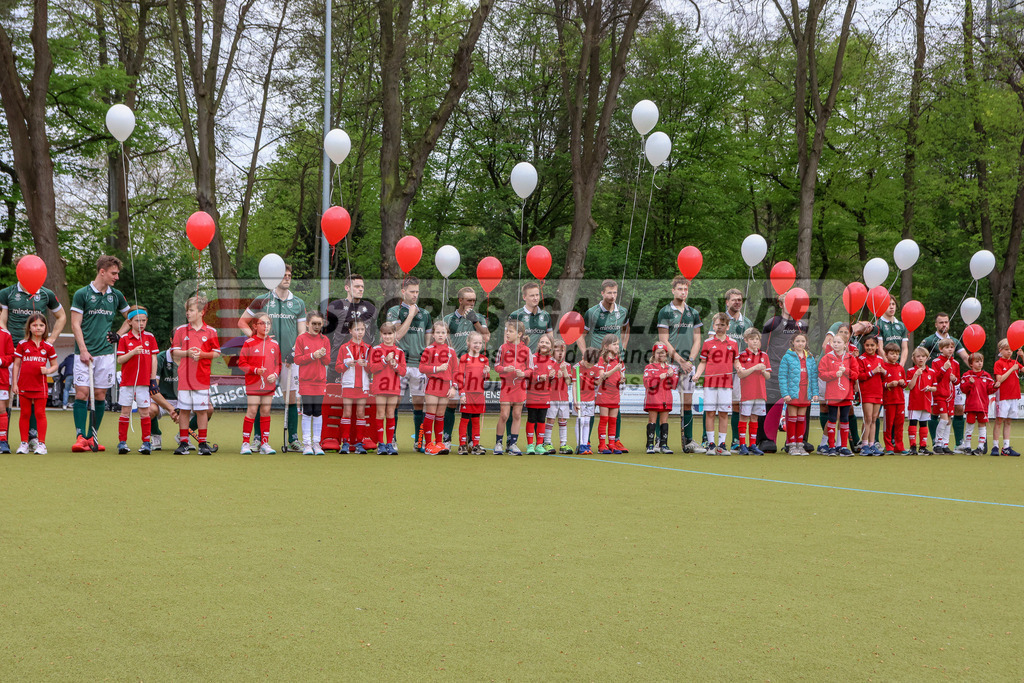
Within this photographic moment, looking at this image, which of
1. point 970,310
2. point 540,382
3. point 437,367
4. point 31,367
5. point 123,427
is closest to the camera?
point 31,367

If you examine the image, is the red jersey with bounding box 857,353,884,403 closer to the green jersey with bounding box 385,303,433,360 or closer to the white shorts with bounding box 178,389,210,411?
the green jersey with bounding box 385,303,433,360

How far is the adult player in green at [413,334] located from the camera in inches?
415

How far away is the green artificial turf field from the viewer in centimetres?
317

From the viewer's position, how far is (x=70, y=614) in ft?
11.8

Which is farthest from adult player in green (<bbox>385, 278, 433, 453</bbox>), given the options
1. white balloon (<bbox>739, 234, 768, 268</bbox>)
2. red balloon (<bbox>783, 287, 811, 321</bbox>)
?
red balloon (<bbox>783, 287, 811, 321</bbox>)

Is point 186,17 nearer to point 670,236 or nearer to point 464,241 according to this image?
point 464,241

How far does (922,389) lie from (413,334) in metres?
6.93

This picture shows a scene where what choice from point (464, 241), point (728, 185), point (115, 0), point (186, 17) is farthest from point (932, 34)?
point (115, 0)

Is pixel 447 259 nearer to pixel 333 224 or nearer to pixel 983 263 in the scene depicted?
pixel 333 224

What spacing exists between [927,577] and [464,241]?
80.9 feet

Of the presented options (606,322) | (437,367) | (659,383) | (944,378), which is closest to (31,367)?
(437,367)

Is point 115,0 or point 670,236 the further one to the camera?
point 670,236

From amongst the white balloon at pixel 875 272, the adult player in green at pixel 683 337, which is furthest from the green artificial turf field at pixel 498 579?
the white balloon at pixel 875 272

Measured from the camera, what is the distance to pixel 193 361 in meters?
9.69
